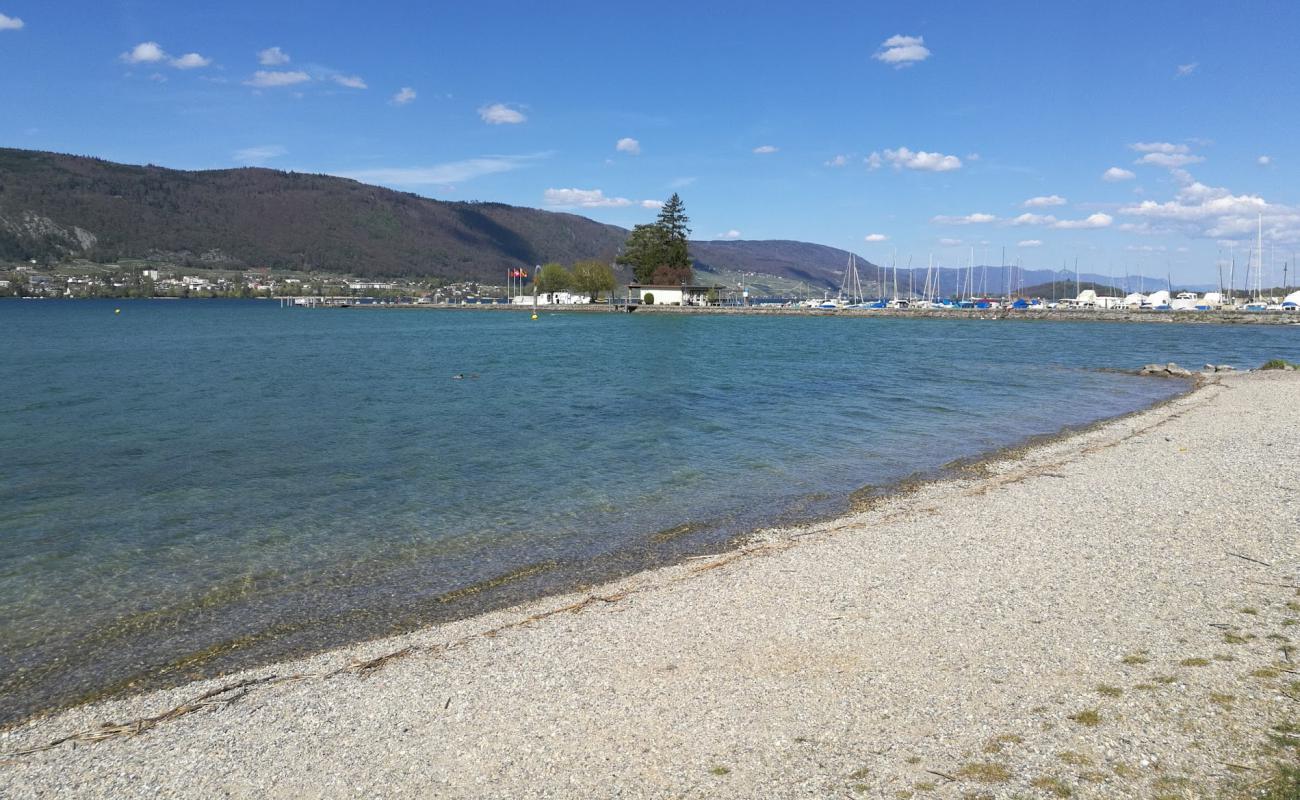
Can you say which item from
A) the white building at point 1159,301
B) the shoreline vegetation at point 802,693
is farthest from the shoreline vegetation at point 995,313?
the shoreline vegetation at point 802,693

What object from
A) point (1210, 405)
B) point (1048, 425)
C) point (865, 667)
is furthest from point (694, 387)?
point (865, 667)

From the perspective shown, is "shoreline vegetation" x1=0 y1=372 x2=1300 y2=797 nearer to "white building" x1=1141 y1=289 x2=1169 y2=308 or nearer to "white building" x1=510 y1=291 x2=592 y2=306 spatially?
A: "white building" x1=510 y1=291 x2=592 y2=306

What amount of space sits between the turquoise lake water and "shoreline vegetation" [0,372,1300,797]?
132 centimetres

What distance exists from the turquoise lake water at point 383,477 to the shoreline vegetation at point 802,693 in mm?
1317

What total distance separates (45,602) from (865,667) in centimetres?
954

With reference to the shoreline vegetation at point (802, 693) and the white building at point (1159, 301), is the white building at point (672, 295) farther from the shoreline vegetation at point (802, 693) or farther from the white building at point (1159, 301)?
the shoreline vegetation at point (802, 693)

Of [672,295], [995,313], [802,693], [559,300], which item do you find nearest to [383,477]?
[802,693]

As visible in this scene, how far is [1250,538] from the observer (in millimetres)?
10320

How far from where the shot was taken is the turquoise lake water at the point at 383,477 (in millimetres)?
9289

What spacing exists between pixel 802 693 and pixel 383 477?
12.0 meters

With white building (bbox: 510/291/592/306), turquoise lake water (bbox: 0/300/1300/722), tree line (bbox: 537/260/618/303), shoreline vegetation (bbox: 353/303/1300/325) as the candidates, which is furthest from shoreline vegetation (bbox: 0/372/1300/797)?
white building (bbox: 510/291/592/306)

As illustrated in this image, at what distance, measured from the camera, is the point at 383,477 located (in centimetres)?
1639

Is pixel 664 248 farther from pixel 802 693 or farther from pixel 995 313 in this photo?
pixel 802 693

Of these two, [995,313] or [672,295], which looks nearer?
[995,313]
